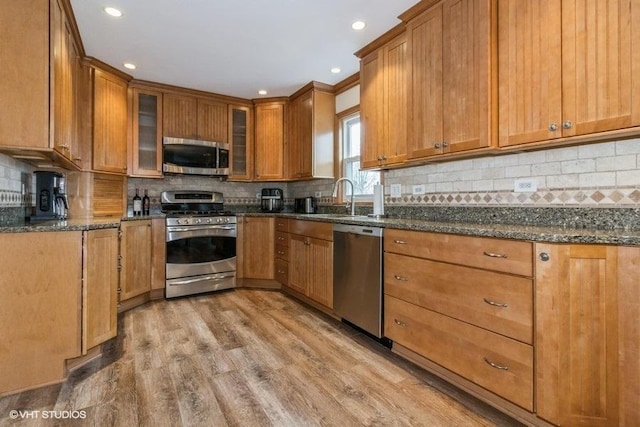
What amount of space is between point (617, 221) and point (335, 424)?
5.66 feet

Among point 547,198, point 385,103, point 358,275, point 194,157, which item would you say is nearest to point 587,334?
point 547,198

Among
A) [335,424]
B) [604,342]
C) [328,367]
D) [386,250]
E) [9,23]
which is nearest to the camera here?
[604,342]

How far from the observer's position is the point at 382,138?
274cm

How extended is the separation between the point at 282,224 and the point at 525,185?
8.06ft

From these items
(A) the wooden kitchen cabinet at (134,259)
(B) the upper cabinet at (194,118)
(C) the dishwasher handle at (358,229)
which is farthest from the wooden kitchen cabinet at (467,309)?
(B) the upper cabinet at (194,118)

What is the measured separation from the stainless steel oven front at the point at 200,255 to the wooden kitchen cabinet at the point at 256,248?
115 mm

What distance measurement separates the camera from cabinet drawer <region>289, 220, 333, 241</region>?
2865 millimetres

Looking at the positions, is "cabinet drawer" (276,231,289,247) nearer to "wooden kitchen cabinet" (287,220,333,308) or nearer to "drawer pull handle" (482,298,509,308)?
"wooden kitchen cabinet" (287,220,333,308)

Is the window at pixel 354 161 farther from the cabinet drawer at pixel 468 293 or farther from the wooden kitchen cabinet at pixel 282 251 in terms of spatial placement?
the cabinet drawer at pixel 468 293

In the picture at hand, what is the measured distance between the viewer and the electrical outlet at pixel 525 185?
1930 millimetres

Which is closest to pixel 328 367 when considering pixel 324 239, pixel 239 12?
pixel 324 239

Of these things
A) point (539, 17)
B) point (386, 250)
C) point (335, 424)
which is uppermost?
point (539, 17)

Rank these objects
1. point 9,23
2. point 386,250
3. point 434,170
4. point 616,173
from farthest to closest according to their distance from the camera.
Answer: point 434,170 → point 386,250 → point 9,23 → point 616,173

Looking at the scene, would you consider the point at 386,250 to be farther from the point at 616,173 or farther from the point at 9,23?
the point at 9,23
